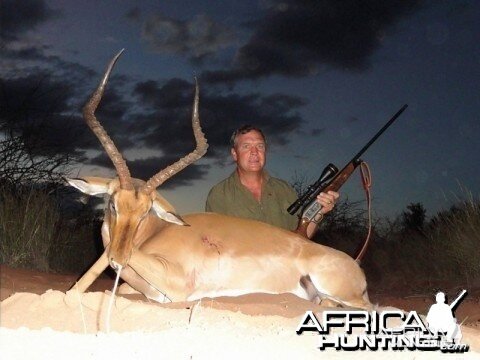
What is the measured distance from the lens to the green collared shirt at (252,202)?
7.14 m

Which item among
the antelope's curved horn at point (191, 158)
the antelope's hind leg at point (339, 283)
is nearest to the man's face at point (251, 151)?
the antelope's hind leg at point (339, 283)

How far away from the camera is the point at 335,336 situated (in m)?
2.98

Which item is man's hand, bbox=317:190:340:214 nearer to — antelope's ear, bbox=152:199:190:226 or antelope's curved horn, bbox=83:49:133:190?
antelope's ear, bbox=152:199:190:226

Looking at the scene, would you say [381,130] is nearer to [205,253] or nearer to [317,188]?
[317,188]

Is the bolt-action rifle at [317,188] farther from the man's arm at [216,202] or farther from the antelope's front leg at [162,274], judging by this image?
the antelope's front leg at [162,274]

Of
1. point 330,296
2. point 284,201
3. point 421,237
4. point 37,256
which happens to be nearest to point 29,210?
point 37,256

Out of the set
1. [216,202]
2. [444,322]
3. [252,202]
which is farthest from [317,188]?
[444,322]

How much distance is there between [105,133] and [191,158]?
73 centimetres

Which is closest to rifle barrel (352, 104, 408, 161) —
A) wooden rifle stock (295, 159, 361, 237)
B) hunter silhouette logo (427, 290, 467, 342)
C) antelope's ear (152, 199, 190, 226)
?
wooden rifle stock (295, 159, 361, 237)

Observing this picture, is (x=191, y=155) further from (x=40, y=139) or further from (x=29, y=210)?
(x=40, y=139)

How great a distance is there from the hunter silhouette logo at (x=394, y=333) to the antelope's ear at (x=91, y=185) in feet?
7.18

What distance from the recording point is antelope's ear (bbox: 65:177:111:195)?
484 cm

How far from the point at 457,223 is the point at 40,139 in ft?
24.9

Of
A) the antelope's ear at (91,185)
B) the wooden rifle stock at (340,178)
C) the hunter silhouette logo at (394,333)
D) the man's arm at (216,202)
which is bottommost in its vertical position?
the man's arm at (216,202)
